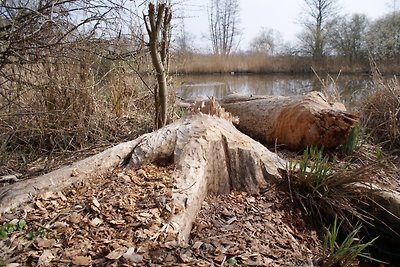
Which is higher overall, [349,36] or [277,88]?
[349,36]

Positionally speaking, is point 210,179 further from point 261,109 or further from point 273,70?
point 273,70

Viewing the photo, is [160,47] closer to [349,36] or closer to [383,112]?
[383,112]

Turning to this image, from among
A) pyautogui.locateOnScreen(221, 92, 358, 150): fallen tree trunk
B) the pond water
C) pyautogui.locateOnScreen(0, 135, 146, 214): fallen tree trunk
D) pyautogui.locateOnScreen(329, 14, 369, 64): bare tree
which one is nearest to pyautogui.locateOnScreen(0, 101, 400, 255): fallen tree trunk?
pyautogui.locateOnScreen(0, 135, 146, 214): fallen tree trunk

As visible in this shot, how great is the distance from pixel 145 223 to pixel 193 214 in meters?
0.33

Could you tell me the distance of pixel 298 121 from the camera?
347 cm

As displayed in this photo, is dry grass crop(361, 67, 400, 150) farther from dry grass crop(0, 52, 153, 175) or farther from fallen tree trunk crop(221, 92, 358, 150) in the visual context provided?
dry grass crop(0, 52, 153, 175)

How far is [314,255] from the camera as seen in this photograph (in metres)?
1.88

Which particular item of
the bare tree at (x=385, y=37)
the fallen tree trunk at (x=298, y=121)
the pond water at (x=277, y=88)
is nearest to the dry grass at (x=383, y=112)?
the pond water at (x=277, y=88)

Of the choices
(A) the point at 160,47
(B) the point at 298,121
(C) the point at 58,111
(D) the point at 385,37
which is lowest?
(B) the point at 298,121

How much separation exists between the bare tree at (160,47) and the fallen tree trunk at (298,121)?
3.69 feet

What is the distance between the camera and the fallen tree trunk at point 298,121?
3320 mm

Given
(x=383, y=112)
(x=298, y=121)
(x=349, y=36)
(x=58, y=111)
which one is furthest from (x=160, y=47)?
(x=349, y=36)

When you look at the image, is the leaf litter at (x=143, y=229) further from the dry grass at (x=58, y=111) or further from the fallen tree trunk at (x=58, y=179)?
the dry grass at (x=58, y=111)

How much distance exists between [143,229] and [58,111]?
1.87m
